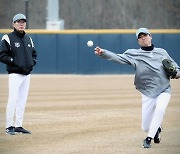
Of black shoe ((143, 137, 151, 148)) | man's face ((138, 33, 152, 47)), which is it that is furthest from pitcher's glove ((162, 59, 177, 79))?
black shoe ((143, 137, 151, 148))

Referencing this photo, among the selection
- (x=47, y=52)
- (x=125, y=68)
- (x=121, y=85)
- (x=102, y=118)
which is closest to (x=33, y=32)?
(x=47, y=52)

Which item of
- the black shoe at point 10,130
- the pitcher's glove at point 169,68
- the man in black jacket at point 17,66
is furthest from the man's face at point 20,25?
the pitcher's glove at point 169,68

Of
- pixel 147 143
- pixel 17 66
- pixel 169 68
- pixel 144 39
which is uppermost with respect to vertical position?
pixel 144 39

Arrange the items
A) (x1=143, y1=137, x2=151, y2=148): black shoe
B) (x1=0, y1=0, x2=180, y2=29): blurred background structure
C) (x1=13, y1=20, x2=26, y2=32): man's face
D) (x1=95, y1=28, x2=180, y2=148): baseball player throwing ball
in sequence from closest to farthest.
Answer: (x1=143, y1=137, x2=151, y2=148): black shoe, (x1=95, y1=28, x2=180, y2=148): baseball player throwing ball, (x1=13, y1=20, x2=26, y2=32): man's face, (x1=0, y1=0, x2=180, y2=29): blurred background structure

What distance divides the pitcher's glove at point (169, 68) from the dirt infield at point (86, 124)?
920 mm

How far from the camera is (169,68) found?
8961 millimetres

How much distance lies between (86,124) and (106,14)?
134 ft

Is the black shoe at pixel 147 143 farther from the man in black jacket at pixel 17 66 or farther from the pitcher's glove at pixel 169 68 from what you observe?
the man in black jacket at pixel 17 66

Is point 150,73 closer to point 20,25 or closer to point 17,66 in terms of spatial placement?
point 17,66

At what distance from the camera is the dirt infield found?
8.96m

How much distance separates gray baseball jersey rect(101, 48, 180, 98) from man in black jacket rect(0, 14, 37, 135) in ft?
5.57

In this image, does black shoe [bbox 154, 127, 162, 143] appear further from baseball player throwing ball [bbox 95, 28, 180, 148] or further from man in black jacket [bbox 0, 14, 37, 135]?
man in black jacket [bbox 0, 14, 37, 135]

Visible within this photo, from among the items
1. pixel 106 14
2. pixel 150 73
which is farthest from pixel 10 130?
pixel 106 14

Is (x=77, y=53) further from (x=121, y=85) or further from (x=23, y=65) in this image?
(x=23, y=65)
